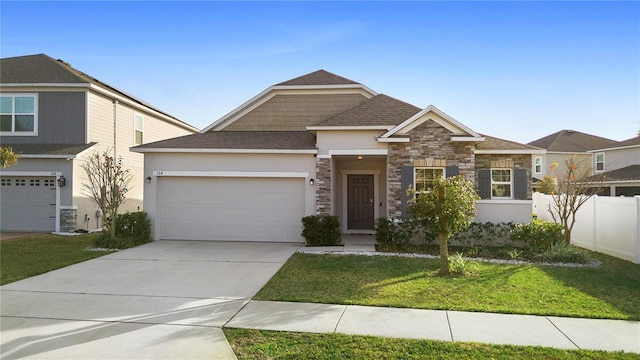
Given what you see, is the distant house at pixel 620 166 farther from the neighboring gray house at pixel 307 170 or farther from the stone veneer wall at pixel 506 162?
the neighboring gray house at pixel 307 170

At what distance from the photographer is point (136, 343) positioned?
463 centimetres

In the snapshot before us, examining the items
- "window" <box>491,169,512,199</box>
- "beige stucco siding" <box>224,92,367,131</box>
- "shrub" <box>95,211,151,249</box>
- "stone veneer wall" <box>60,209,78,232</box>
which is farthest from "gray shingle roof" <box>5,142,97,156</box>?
"window" <box>491,169,512,199</box>

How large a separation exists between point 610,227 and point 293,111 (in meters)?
11.3

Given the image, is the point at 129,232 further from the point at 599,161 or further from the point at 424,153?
the point at 599,161

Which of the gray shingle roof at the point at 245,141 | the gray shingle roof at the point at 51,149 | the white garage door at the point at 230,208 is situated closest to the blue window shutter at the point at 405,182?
the gray shingle roof at the point at 245,141

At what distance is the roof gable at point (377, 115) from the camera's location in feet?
40.8

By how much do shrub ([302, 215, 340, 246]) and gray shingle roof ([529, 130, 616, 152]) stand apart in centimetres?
2829

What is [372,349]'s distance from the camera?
448 cm

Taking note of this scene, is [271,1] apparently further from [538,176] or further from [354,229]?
[538,176]

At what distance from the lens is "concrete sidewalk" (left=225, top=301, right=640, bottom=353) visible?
188 inches

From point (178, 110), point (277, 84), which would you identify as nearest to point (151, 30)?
point (277, 84)

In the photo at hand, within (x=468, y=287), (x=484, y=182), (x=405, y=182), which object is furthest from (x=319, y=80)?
(x=468, y=287)

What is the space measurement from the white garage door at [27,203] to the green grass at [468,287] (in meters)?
11.2

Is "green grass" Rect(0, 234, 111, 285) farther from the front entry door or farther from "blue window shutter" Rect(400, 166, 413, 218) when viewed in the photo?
"blue window shutter" Rect(400, 166, 413, 218)
